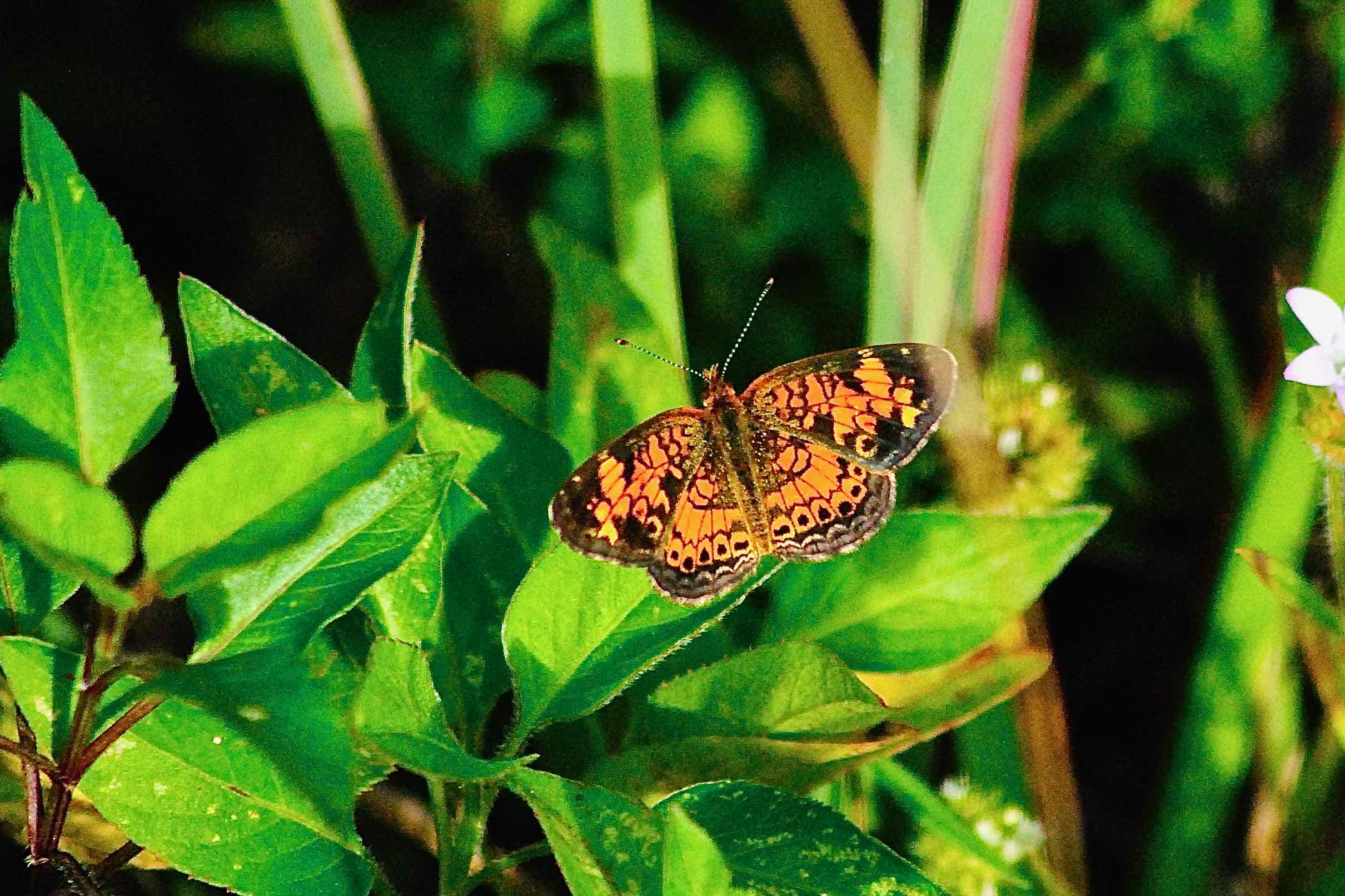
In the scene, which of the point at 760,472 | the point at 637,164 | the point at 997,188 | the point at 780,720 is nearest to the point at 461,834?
the point at 780,720

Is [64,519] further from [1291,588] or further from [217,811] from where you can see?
[1291,588]

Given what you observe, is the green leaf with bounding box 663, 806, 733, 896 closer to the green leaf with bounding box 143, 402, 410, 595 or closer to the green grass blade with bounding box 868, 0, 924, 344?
the green leaf with bounding box 143, 402, 410, 595

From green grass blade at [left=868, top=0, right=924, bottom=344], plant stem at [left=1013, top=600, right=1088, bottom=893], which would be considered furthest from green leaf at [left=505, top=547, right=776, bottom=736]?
plant stem at [left=1013, top=600, right=1088, bottom=893]

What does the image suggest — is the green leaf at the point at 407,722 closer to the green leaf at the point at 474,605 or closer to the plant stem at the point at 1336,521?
the green leaf at the point at 474,605

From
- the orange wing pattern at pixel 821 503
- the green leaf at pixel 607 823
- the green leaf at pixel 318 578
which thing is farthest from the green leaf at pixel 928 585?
the green leaf at pixel 318 578

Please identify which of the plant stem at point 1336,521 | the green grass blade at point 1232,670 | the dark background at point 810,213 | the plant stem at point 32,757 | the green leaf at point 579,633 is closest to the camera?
the plant stem at point 32,757

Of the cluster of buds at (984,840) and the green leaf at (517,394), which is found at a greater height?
the green leaf at (517,394)

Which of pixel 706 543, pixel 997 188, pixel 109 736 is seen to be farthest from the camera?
pixel 997 188
